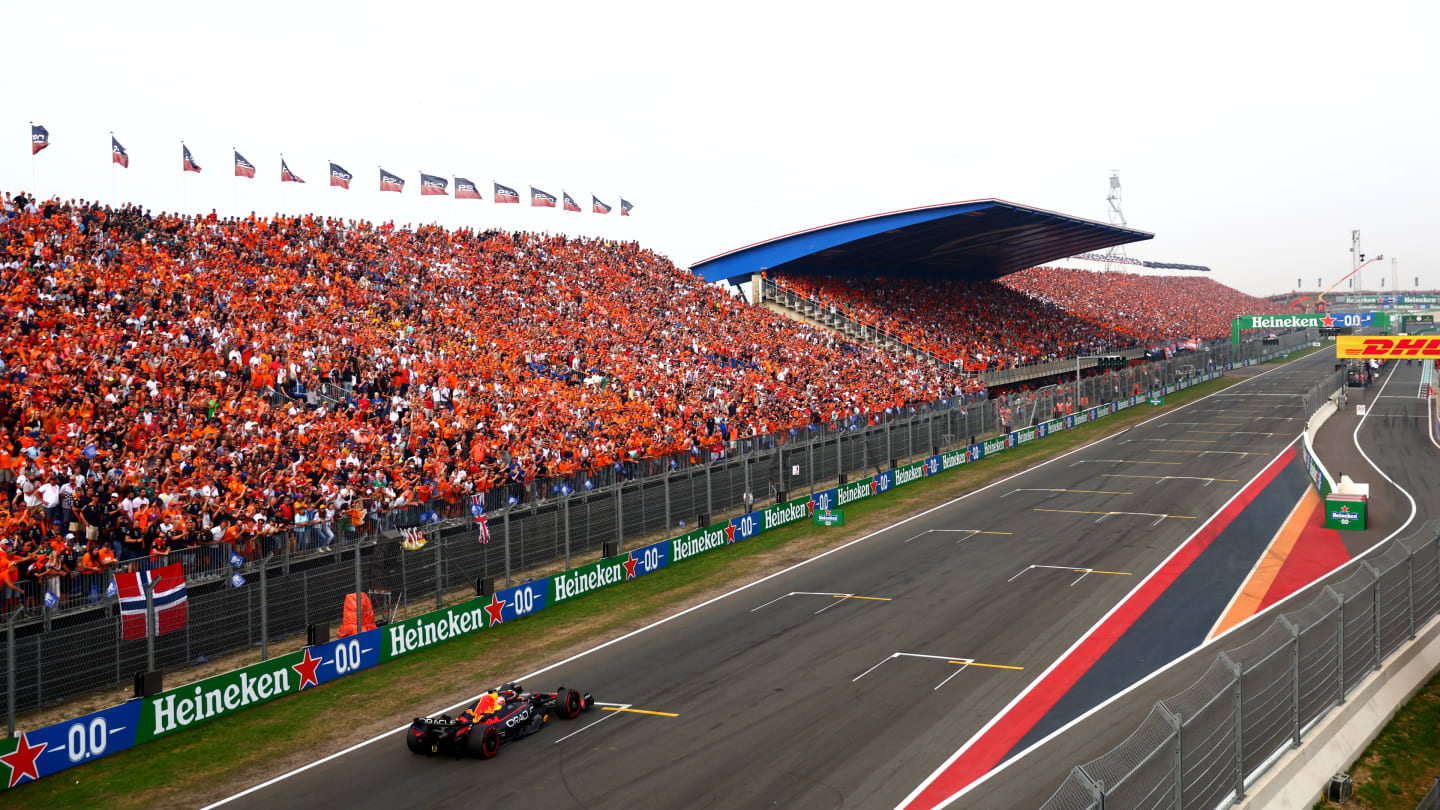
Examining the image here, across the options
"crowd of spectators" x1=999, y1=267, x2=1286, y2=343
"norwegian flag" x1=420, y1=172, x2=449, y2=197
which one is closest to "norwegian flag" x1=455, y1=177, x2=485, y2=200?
"norwegian flag" x1=420, y1=172, x2=449, y2=197

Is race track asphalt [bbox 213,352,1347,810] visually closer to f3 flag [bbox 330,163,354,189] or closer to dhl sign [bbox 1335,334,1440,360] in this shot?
dhl sign [bbox 1335,334,1440,360]

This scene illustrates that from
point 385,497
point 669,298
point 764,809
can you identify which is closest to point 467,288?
point 669,298

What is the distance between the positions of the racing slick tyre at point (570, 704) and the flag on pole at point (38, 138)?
94.8 feet

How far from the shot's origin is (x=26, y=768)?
15281 mm

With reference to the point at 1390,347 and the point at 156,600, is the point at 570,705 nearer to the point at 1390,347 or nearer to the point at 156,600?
A: the point at 156,600

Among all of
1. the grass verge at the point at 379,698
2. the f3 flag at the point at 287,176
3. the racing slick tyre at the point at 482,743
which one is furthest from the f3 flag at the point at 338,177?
the racing slick tyre at the point at 482,743

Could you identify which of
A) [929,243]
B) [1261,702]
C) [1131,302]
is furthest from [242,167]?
[1131,302]

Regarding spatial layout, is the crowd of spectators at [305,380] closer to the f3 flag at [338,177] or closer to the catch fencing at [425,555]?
the catch fencing at [425,555]

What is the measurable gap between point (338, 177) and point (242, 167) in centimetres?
417

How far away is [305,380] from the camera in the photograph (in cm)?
2778

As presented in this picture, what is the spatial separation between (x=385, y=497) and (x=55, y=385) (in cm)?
761

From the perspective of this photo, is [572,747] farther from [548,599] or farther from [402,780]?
[548,599]

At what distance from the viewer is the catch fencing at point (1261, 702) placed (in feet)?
31.0

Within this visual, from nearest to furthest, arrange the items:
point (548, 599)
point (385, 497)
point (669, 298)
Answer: point (385, 497), point (548, 599), point (669, 298)
